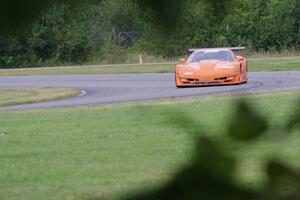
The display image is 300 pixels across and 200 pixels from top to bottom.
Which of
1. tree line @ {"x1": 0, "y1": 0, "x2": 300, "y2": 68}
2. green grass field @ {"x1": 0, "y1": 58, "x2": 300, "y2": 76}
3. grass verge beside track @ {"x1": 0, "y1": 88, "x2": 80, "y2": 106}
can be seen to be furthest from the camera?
green grass field @ {"x1": 0, "y1": 58, "x2": 300, "y2": 76}

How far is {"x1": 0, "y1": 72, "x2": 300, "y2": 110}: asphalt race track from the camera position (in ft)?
55.2

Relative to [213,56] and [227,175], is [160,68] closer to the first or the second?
[213,56]

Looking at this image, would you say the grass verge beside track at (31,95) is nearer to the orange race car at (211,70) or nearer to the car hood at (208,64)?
the orange race car at (211,70)

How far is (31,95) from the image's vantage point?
20.2 metres

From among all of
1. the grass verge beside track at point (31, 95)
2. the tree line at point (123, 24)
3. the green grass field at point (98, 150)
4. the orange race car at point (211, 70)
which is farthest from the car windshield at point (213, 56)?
the tree line at point (123, 24)

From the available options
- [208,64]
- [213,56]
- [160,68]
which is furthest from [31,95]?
[160,68]

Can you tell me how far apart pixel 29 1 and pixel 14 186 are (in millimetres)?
4931

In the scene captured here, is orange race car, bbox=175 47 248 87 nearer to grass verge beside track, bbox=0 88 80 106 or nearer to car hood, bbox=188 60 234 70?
car hood, bbox=188 60 234 70

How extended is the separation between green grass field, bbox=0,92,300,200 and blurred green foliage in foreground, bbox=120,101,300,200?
15 millimetres

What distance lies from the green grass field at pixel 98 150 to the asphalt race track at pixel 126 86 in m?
3.67

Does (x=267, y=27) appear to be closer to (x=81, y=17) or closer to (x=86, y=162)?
(x=81, y=17)

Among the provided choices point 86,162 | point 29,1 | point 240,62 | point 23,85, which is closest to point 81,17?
point 29,1

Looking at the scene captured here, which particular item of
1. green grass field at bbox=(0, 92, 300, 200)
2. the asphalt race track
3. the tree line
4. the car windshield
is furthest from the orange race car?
the tree line

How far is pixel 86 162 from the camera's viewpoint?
24.8 feet
